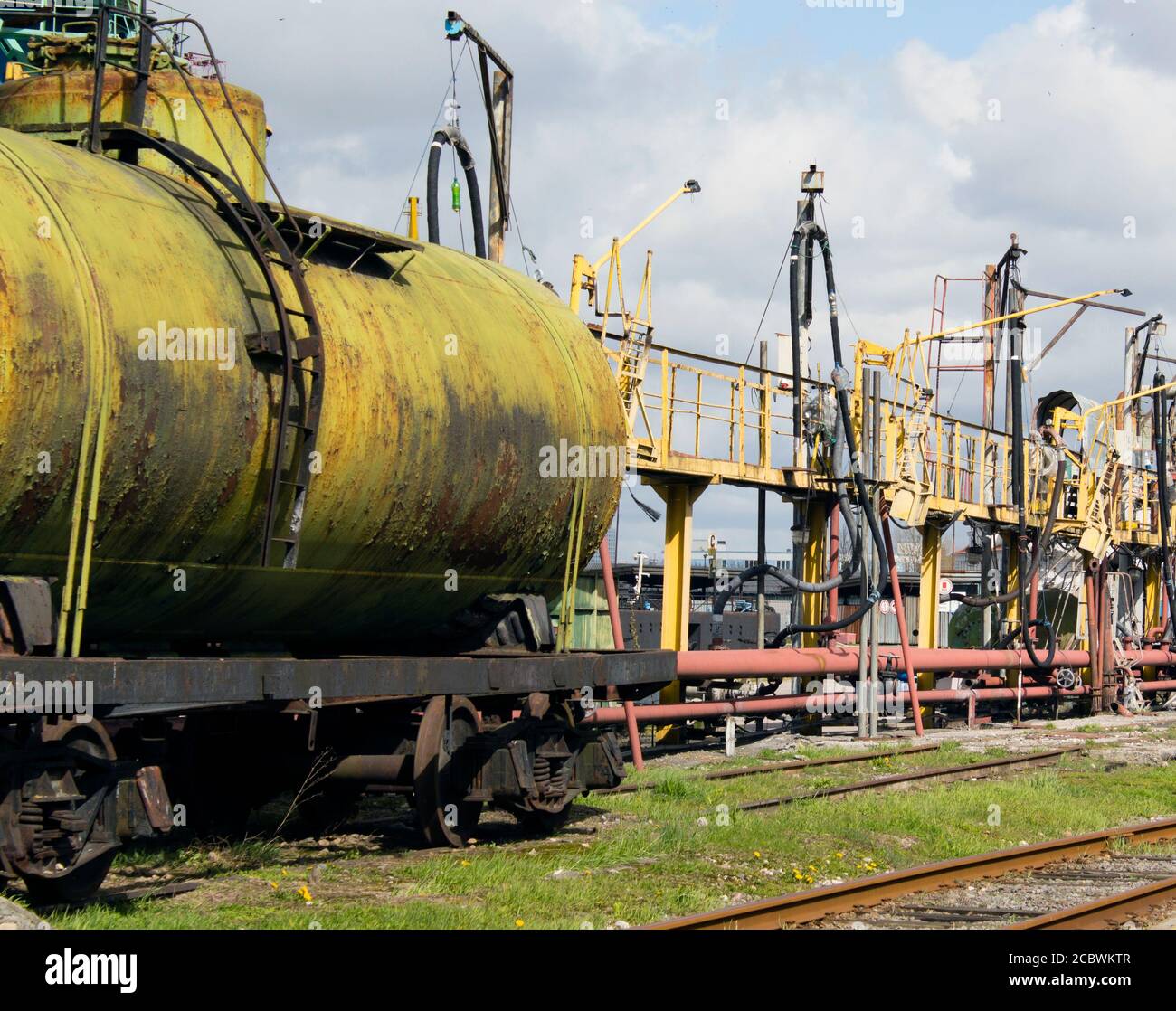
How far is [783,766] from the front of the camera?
1703 cm

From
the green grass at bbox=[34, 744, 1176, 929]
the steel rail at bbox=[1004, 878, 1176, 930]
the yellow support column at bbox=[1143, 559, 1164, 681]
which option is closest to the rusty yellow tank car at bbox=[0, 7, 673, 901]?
the green grass at bbox=[34, 744, 1176, 929]

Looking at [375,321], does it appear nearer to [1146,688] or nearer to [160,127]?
[160,127]

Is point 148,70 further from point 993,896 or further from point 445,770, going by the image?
point 993,896

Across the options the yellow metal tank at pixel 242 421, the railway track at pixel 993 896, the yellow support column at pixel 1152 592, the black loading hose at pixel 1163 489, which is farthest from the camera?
the yellow support column at pixel 1152 592

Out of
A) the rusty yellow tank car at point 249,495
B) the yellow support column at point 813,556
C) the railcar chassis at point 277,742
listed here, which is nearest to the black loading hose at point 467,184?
the rusty yellow tank car at point 249,495

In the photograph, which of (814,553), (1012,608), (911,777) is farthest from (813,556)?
(911,777)

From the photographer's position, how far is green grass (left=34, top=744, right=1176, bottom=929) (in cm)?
857

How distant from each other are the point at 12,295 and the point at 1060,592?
102 ft

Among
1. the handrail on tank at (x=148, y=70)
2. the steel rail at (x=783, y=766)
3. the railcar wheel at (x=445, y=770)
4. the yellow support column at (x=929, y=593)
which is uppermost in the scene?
the handrail on tank at (x=148, y=70)

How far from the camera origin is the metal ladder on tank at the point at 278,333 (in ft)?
30.4

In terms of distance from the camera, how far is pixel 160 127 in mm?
10875

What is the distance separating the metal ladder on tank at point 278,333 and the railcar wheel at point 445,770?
1925 millimetres

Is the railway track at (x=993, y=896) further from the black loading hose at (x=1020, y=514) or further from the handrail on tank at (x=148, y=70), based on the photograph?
the black loading hose at (x=1020, y=514)
